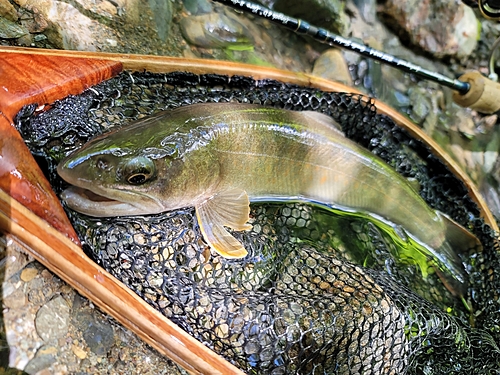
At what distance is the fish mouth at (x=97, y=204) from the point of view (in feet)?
5.32

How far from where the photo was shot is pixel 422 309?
202cm

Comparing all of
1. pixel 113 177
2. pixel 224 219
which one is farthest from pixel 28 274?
pixel 224 219

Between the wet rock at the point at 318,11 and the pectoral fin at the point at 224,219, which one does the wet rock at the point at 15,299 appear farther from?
the wet rock at the point at 318,11

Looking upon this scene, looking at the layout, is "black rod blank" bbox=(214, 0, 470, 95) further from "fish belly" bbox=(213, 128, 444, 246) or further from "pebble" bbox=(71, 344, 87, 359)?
"pebble" bbox=(71, 344, 87, 359)

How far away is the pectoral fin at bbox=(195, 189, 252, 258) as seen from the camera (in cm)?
189

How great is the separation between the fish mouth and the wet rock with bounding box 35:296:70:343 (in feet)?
1.19

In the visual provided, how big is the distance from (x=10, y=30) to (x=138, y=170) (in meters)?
1.27

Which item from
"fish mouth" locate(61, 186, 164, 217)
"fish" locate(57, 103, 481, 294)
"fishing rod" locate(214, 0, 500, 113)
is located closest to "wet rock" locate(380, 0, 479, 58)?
"fishing rod" locate(214, 0, 500, 113)

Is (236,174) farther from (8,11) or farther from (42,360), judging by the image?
(8,11)

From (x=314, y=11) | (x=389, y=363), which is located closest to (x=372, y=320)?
(x=389, y=363)

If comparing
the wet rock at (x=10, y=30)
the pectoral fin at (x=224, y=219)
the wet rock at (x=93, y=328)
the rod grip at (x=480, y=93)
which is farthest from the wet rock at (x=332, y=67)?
the wet rock at (x=93, y=328)

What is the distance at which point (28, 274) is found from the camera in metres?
1.40

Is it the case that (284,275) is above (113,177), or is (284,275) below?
below

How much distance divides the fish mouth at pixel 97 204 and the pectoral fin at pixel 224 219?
0.98 feet
